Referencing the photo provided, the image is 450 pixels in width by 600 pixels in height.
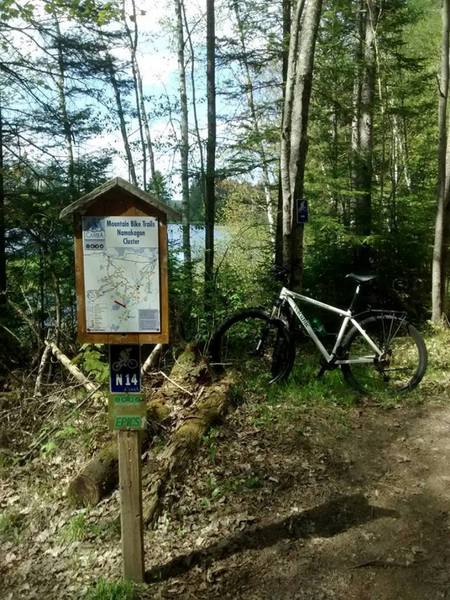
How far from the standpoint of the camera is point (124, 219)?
2742mm

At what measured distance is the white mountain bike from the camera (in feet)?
17.0

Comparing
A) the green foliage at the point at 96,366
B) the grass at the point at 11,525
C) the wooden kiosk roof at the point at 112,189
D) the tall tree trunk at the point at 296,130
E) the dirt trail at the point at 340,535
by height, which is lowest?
the grass at the point at 11,525

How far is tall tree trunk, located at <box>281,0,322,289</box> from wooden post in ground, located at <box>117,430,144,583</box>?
443 cm

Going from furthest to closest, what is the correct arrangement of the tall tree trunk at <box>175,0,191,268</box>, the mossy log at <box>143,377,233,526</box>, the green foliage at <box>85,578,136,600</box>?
the tall tree trunk at <box>175,0,191,268</box>, the mossy log at <box>143,377,233,526</box>, the green foliage at <box>85,578,136,600</box>

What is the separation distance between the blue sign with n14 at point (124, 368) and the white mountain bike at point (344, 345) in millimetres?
2362

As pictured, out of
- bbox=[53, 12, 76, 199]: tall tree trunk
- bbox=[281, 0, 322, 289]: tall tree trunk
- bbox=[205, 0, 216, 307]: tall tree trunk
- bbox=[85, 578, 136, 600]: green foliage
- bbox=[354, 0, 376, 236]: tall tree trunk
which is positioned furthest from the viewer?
bbox=[205, 0, 216, 307]: tall tree trunk

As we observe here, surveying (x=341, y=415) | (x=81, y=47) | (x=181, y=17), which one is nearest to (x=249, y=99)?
(x=181, y=17)

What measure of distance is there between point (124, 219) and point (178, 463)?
2.04 meters

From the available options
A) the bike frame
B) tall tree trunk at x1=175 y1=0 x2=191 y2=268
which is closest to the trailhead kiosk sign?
the bike frame

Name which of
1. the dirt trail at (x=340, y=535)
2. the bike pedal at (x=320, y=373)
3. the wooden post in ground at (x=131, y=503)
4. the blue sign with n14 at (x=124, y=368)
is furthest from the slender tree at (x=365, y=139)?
the wooden post in ground at (x=131, y=503)

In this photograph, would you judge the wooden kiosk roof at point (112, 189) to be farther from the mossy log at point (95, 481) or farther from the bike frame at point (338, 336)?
the bike frame at point (338, 336)

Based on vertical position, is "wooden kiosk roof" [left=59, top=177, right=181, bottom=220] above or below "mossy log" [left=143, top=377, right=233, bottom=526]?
above

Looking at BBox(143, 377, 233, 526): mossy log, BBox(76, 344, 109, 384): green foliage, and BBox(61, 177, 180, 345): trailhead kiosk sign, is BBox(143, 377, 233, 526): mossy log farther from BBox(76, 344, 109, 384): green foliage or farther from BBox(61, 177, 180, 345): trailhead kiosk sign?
BBox(61, 177, 180, 345): trailhead kiosk sign

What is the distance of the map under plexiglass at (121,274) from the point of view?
275cm
